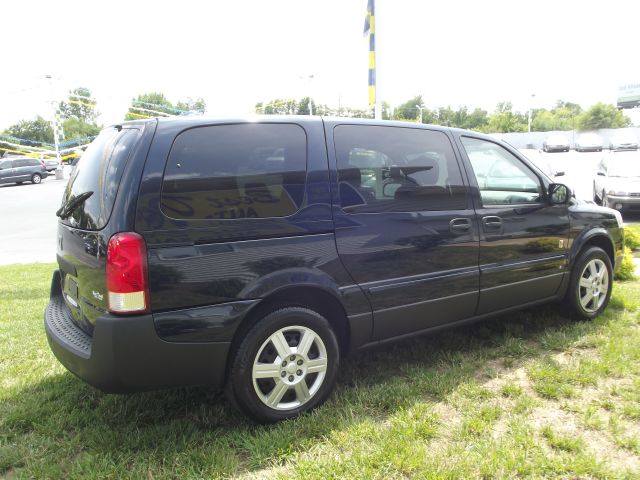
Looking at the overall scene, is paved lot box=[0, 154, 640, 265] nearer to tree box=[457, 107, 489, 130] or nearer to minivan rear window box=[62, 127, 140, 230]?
minivan rear window box=[62, 127, 140, 230]

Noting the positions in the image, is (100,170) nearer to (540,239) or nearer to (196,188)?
(196,188)

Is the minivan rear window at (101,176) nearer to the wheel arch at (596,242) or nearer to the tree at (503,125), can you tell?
the wheel arch at (596,242)

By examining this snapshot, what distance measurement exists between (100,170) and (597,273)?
4133 mm

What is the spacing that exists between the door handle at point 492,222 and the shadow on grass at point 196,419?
941 millimetres

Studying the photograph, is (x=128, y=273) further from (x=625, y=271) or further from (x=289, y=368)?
(x=625, y=271)

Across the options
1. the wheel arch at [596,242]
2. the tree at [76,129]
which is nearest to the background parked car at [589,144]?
the wheel arch at [596,242]

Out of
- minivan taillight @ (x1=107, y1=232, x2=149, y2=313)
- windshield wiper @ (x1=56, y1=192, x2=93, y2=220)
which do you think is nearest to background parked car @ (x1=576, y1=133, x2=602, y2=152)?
windshield wiper @ (x1=56, y1=192, x2=93, y2=220)

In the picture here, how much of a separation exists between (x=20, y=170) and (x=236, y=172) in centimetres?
3407

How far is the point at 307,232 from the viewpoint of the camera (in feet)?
9.59

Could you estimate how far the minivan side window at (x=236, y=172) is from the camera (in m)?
2.63

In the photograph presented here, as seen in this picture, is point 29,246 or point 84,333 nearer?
point 84,333

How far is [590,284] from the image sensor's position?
14.6ft

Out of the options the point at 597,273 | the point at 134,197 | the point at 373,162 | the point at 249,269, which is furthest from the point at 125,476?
the point at 597,273

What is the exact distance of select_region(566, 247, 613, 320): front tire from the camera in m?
4.36
